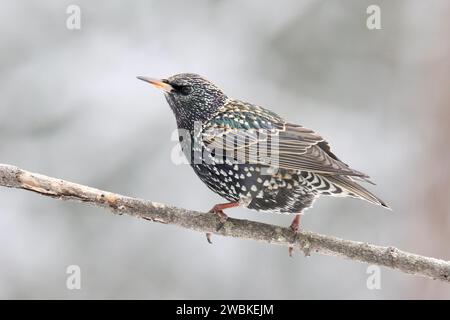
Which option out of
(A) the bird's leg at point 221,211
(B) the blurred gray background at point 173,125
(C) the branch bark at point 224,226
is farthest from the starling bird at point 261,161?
(B) the blurred gray background at point 173,125

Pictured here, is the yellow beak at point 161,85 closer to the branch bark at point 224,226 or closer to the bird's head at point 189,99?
the bird's head at point 189,99

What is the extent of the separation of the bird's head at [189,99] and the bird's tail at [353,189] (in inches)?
47.6

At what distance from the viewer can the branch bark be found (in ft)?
14.7

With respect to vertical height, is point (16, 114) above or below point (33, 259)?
above

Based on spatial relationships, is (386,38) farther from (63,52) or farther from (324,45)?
(63,52)

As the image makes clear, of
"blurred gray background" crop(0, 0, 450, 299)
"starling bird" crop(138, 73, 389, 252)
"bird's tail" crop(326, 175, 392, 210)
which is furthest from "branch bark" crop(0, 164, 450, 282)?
"blurred gray background" crop(0, 0, 450, 299)

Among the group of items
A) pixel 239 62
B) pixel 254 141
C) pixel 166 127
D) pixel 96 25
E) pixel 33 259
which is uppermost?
pixel 96 25

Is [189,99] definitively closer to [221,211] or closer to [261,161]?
[261,161]

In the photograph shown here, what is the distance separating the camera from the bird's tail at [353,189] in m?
4.76

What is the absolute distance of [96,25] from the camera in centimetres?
901

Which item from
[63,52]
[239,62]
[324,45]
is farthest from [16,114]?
[324,45]

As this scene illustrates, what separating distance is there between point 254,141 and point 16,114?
4.17 metres

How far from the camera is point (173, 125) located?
8.22 meters

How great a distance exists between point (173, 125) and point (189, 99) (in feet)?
8.66
